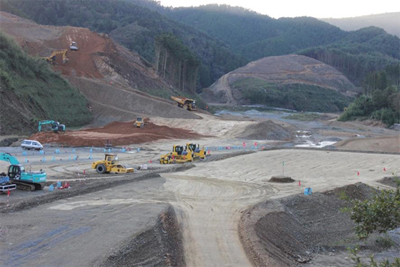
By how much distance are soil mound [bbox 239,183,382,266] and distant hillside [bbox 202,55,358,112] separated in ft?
341

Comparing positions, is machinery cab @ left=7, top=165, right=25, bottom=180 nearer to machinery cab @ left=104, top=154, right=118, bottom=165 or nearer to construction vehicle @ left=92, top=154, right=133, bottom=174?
construction vehicle @ left=92, top=154, right=133, bottom=174

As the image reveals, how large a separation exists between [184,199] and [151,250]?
8.32 m

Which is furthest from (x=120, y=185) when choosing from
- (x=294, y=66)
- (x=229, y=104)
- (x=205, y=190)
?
(x=294, y=66)

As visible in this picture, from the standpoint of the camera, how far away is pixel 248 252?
13844mm

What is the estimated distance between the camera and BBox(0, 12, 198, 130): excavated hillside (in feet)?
221

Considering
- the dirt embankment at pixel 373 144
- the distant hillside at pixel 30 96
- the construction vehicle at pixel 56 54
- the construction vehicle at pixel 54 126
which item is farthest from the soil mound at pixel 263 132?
the construction vehicle at pixel 56 54

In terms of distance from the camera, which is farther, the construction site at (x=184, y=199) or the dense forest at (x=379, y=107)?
the dense forest at (x=379, y=107)

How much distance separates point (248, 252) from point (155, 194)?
8.65 m

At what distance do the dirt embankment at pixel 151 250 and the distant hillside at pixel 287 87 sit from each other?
114m

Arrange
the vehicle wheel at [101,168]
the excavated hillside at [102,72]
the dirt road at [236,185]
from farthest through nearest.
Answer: the excavated hillside at [102,72] < the vehicle wheel at [101,168] < the dirt road at [236,185]

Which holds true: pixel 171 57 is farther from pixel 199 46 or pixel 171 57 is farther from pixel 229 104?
pixel 199 46

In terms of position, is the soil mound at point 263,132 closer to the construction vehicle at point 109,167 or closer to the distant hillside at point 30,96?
the distant hillside at point 30,96

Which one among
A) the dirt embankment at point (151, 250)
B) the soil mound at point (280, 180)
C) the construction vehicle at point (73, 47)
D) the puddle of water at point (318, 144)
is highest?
the construction vehicle at point (73, 47)

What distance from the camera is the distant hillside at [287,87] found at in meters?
128
